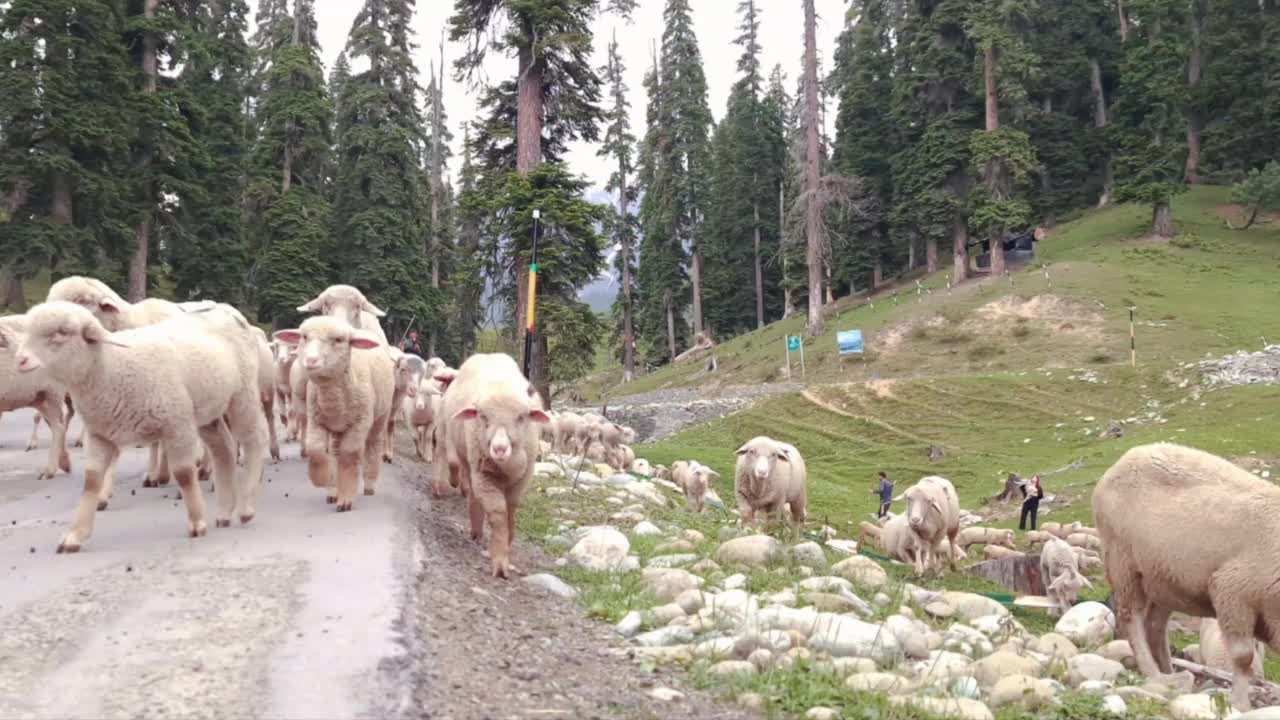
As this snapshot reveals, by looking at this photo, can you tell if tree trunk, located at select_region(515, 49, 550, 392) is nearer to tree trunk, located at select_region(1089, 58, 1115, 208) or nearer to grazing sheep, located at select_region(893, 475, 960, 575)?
grazing sheep, located at select_region(893, 475, 960, 575)

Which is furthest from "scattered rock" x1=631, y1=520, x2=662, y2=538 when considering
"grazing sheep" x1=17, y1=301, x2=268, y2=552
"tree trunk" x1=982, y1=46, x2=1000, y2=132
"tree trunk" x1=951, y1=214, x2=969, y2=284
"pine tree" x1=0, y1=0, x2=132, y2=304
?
"tree trunk" x1=982, y1=46, x2=1000, y2=132

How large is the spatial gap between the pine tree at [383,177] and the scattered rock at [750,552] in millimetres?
32236

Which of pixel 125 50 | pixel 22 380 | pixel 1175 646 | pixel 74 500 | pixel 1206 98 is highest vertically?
pixel 1206 98

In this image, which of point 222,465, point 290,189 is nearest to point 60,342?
point 222,465

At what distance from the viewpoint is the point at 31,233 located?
26.2 meters

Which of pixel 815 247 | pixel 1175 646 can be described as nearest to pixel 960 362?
pixel 815 247

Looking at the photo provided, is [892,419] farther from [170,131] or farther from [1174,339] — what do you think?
[170,131]

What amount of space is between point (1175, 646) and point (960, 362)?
24028mm

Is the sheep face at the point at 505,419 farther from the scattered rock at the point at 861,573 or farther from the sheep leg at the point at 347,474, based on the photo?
the scattered rock at the point at 861,573

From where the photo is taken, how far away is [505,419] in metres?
7.70

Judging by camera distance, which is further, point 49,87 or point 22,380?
point 49,87

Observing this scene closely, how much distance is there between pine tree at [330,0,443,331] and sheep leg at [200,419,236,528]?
31.7 meters

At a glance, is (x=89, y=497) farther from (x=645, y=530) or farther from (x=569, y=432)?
(x=569, y=432)

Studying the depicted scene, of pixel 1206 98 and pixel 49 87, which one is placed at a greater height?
pixel 1206 98
